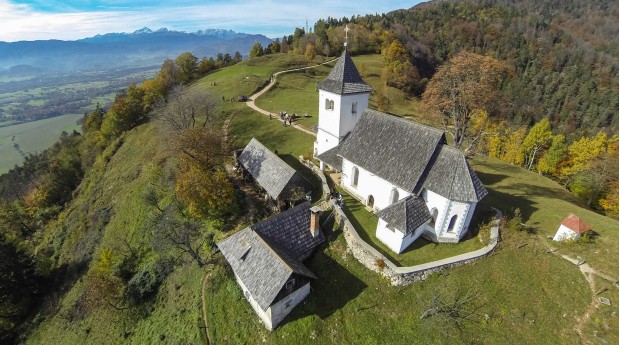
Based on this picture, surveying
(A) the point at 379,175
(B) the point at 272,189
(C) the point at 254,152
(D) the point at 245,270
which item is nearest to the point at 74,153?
(C) the point at 254,152

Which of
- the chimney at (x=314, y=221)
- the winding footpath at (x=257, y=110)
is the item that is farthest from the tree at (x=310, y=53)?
the chimney at (x=314, y=221)

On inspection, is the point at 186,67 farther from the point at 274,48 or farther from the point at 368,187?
the point at 368,187

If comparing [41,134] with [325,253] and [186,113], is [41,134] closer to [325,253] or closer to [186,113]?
[186,113]

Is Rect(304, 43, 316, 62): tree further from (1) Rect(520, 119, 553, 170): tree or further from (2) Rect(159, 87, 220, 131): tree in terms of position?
(1) Rect(520, 119, 553, 170): tree

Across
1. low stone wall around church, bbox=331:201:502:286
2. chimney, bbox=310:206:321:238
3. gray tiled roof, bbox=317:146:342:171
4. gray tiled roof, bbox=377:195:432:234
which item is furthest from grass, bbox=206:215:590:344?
gray tiled roof, bbox=317:146:342:171

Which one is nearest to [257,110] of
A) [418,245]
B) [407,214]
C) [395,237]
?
[407,214]
